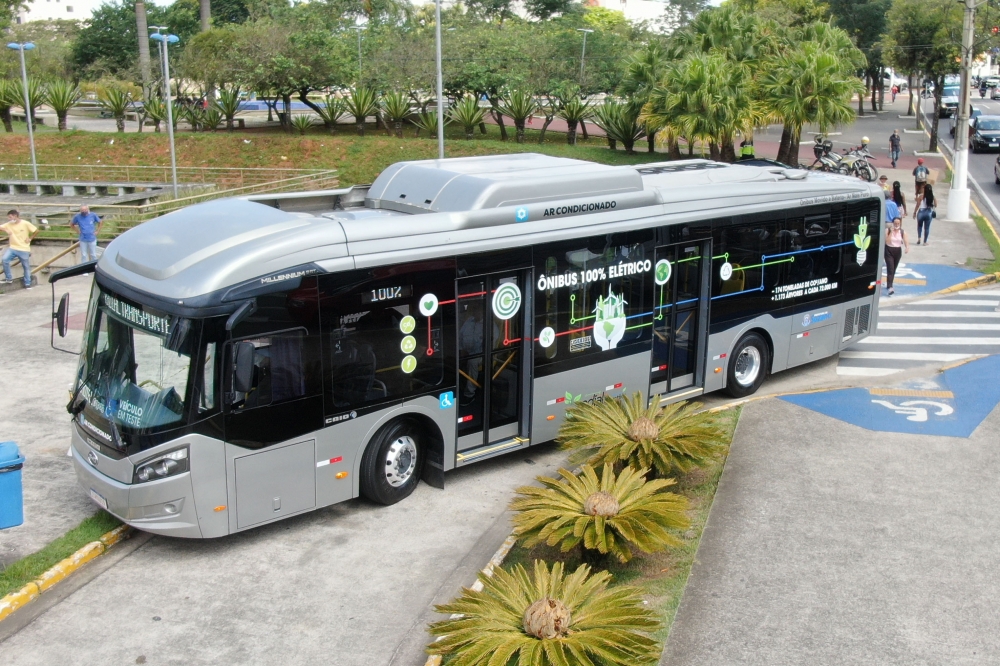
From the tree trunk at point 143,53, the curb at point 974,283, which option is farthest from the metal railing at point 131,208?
the tree trunk at point 143,53

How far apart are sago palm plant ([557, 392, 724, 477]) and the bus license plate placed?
182 inches

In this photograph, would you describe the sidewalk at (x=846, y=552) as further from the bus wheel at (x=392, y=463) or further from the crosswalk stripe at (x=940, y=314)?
the crosswalk stripe at (x=940, y=314)

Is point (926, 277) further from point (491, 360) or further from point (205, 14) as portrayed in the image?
→ point (205, 14)

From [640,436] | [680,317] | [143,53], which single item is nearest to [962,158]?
[680,317]

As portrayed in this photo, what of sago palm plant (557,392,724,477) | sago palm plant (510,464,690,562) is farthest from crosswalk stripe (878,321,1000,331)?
sago palm plant (510,464,690,562)

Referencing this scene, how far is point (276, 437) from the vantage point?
956 centimetres

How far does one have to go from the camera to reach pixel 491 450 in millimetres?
11406

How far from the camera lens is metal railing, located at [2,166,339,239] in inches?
1046

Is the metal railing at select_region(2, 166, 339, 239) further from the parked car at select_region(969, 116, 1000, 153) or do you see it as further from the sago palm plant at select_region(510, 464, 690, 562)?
the parked car at select_region(969, 116, 1000, 153)

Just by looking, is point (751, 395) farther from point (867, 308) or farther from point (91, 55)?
point (91, 55)

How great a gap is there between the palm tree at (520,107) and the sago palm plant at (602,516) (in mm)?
33761

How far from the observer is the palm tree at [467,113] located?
42.0 m

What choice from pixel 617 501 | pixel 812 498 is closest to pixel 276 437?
pixel 617 501

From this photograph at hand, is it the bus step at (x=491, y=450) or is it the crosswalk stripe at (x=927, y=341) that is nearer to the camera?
the bus step at (x=491, y=450)
